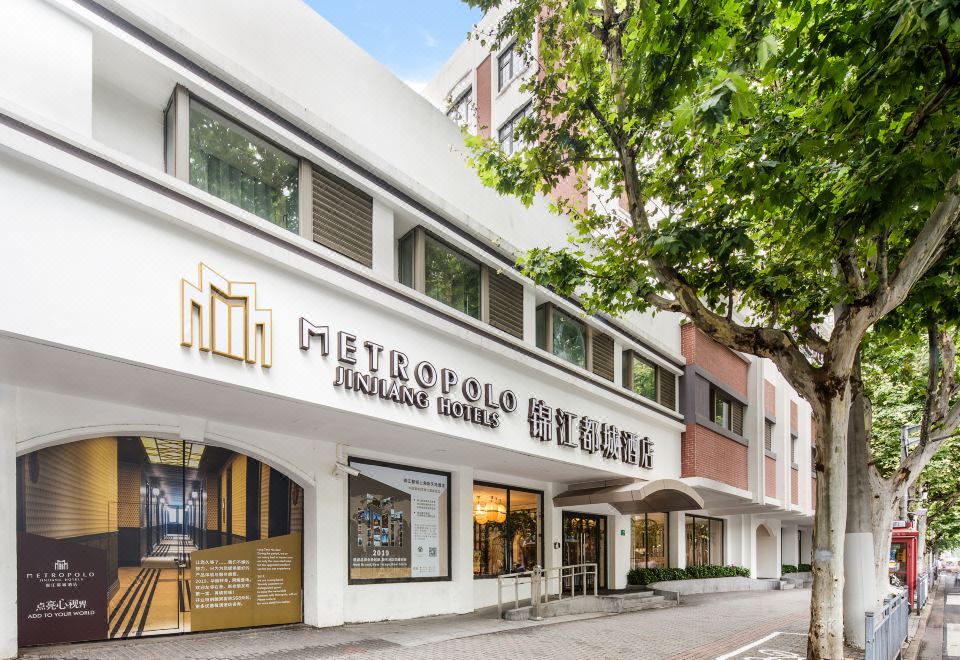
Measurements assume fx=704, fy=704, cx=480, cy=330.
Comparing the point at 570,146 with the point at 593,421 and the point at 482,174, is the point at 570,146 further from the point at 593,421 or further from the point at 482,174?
the point at 593,421

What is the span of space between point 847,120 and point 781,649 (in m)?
9.19

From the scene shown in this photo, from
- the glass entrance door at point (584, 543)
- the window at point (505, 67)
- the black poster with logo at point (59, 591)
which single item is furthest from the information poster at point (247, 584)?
the window at point (505, 67)

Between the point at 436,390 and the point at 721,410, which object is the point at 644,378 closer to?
the point at 721,410

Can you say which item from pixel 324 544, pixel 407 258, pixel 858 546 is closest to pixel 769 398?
pixel 858 546

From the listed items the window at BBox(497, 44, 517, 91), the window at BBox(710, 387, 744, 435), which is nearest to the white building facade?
the window at BBox(710, 387, 744, 435)

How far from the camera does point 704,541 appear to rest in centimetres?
2752

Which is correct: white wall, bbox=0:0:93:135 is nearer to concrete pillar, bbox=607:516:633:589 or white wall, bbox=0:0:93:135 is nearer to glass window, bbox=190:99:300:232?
glass window, bbox=190:99:300:232

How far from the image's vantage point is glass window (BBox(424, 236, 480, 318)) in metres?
12.7

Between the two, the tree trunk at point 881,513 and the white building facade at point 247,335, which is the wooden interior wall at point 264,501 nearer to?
the white building facade at point 247,335

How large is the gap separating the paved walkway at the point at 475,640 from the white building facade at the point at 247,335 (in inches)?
18.4

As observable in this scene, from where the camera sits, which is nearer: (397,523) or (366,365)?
(366,365)

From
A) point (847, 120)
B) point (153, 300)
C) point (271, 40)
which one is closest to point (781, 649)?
point (847, 120)

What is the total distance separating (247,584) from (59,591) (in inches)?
114

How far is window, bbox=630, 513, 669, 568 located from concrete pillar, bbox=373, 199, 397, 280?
1447 centimetres
